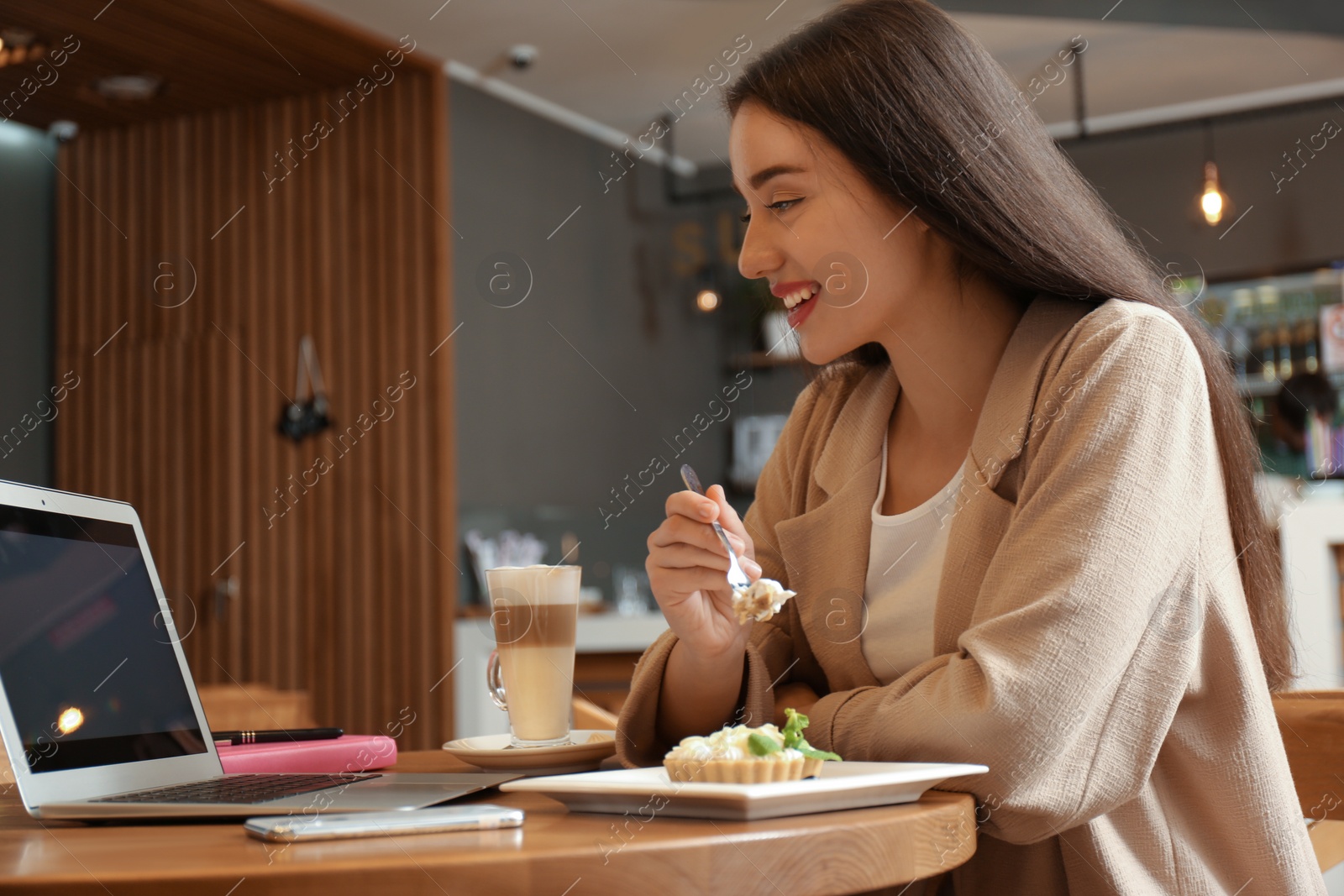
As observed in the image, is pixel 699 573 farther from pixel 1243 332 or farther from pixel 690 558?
pixel 1243 332

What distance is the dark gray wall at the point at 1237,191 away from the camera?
5.62 meters

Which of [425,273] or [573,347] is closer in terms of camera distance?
[425,273]

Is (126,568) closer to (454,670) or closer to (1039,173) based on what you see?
(1039,173)

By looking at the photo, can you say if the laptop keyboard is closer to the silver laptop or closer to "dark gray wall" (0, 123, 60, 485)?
the silver laptop

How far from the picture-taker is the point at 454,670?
4809mm

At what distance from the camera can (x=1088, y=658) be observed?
1001mm

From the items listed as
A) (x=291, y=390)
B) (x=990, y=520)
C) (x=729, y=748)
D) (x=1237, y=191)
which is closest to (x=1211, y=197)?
(x=1237, y=191)

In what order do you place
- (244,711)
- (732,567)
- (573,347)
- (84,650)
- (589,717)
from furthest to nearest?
(573,347) < (244,711) < (589,717) < (732,567) < (84,650)

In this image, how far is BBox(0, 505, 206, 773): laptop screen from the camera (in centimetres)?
99

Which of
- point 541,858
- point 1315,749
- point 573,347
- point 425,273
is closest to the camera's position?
point 541,858

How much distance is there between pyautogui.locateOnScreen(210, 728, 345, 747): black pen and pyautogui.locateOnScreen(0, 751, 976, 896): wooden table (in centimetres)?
41

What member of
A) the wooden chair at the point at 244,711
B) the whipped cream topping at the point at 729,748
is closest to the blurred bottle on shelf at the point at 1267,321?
the wooden chair at the point at 244,711

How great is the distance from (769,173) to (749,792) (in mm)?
788

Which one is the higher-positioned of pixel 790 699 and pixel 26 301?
Answer: pixel 26 301
